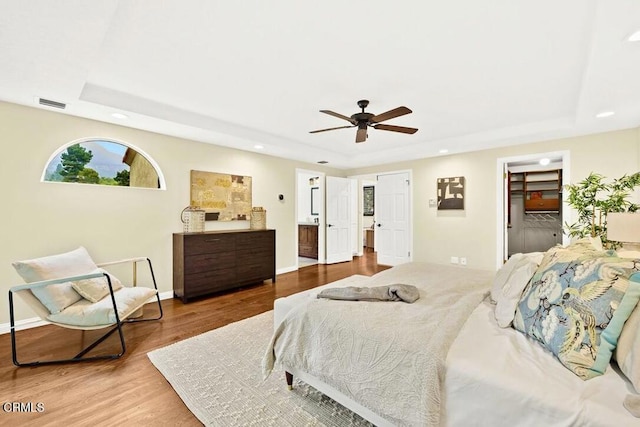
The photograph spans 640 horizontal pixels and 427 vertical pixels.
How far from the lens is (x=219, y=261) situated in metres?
4.18

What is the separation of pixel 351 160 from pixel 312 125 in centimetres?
232

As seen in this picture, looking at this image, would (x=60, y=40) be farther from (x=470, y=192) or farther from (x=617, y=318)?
(x=470, y=192)

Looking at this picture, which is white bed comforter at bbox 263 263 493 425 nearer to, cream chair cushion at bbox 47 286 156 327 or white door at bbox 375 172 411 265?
cream chair cushion at bbox 47 286 156 327

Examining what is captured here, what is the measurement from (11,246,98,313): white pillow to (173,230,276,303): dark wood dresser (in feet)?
3.95

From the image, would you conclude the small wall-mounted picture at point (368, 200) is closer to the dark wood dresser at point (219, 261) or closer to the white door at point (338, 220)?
the white door at point (338, 220)

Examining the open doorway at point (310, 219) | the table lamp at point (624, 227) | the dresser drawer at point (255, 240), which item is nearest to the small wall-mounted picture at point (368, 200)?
the open doorway at point (310, 219)

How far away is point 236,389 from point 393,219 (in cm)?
490

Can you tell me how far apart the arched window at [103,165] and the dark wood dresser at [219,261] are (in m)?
0.94

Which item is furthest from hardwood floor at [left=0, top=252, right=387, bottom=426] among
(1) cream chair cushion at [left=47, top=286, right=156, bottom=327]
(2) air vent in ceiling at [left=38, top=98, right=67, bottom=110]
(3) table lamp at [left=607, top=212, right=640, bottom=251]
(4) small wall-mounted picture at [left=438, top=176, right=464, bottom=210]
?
(4) small wall-mounted picture at [left=438, top=176, right=464, bottom=210]

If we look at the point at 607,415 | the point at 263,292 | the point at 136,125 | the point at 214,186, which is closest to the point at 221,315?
the point at 263,292

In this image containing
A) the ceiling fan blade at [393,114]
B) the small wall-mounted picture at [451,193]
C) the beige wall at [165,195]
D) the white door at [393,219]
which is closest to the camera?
the ceiling fan blade at [393,114]

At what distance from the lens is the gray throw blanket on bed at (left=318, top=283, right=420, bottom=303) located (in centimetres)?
190

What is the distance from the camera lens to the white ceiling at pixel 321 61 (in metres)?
1.76

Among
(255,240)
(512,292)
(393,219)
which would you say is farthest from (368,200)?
(512,292)
